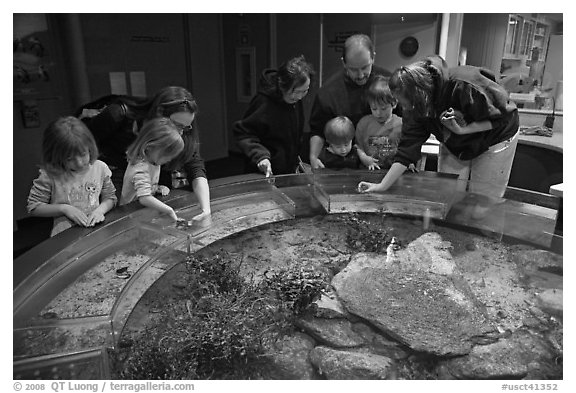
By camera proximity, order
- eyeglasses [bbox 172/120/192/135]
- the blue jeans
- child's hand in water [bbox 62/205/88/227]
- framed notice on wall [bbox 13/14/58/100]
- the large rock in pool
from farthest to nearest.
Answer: framed notice on wall [bbox 13/14/58/100] → the blue jeans → eyeglasses [bbox 172/120/192/135] → child's hand in water [bbox 62/205/88/227] → the large rock in pool

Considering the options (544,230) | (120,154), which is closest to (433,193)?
(544,230)

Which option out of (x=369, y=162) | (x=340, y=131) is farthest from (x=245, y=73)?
(x=369, y=162)

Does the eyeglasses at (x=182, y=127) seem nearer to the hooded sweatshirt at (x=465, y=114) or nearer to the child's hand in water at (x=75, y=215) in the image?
the child's hand in water at (x=75, y=215)

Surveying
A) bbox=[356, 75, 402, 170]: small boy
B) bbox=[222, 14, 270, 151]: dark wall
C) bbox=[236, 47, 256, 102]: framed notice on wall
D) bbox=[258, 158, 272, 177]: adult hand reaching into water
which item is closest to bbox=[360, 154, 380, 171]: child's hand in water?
bbox=[356, 75, 402, 170]: small boy

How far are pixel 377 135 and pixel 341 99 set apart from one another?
1.79ft

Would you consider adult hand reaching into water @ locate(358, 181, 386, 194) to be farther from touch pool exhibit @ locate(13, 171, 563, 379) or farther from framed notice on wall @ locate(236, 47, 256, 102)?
framed notice on wall @ locate(236, 47, 256, 102)

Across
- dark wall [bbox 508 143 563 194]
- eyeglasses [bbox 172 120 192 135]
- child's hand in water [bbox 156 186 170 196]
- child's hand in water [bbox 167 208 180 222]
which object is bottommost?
dark wall [bbox 508 143 563 194]

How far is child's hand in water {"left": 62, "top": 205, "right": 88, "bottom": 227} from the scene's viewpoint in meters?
2.70

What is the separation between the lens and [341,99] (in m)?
4.18

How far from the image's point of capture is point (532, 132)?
5.93 meters

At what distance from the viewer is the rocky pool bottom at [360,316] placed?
1976 mm

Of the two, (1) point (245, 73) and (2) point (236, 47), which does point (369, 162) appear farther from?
(2) point (236, 47)

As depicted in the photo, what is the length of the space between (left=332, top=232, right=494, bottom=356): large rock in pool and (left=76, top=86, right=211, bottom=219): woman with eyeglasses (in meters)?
1.41

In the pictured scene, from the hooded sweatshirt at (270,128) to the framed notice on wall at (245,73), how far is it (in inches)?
53.7
